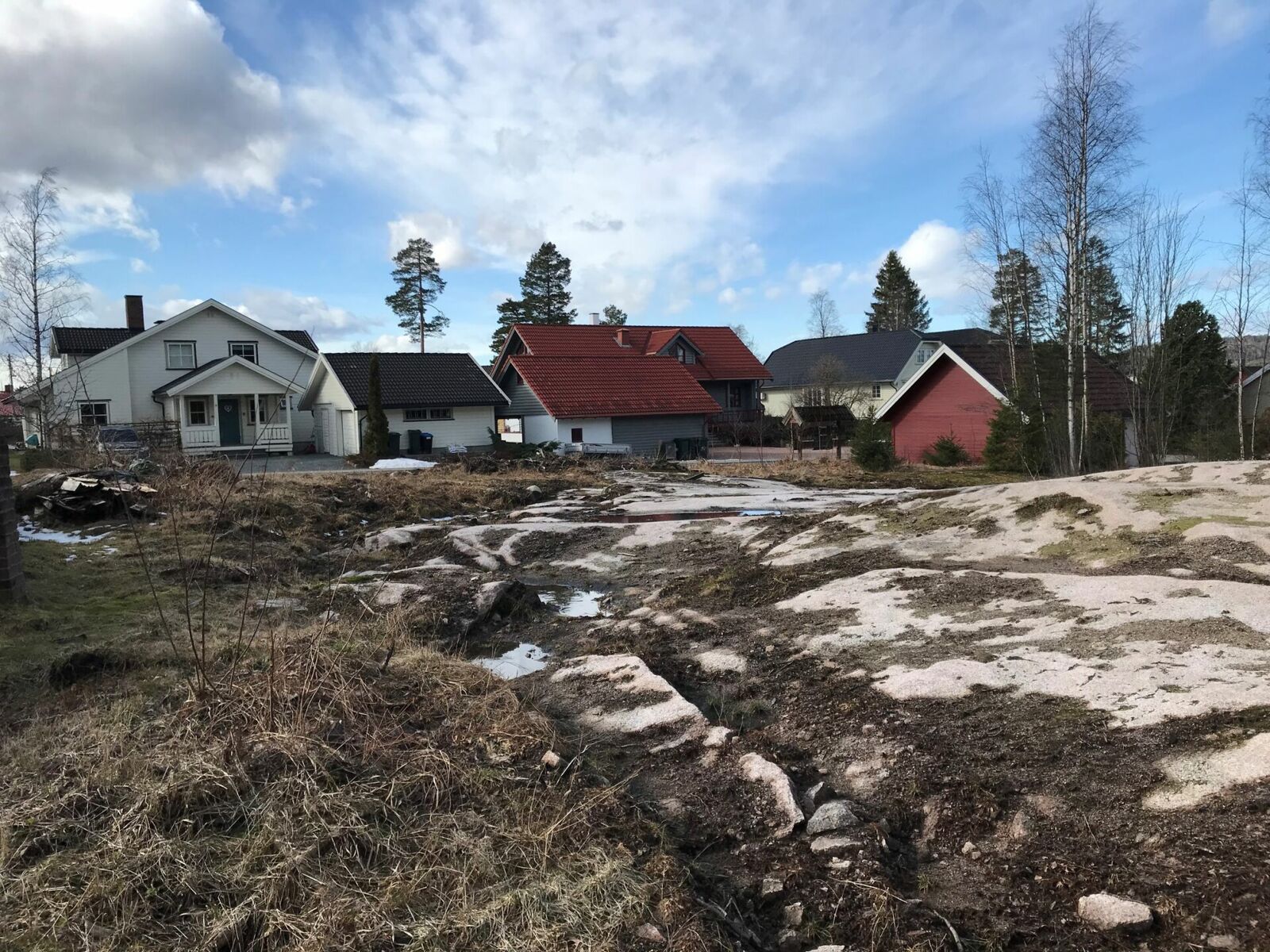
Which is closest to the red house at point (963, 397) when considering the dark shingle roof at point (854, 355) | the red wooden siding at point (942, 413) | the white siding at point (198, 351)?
the red wooden siding at point (942, 413)

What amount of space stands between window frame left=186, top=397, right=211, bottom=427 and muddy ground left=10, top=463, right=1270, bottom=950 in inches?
1074

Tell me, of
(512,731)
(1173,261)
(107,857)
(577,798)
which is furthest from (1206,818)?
(1173,261)

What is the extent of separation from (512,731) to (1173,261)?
20.9m

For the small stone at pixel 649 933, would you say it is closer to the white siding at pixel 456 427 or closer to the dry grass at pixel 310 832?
the dry grass at pixel 310 832

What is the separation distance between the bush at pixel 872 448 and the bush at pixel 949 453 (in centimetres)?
214

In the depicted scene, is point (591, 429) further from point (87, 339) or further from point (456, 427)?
point (87, 339)

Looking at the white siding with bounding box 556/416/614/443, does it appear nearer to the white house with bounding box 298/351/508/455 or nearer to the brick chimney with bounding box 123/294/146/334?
the white house with bounding box 298/351/508/455

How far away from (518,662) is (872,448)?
20.0 m

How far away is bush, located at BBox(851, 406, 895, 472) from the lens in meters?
25.0

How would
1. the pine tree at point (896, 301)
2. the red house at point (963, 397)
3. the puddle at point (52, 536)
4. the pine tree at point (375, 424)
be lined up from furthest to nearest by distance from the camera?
the pine tree at point (896, 301) < the pine tree at point (375, 424) < the red house at point (963, 397) < the puddle at point (52, 536)

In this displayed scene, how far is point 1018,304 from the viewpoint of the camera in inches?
1026

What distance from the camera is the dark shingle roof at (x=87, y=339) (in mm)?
34594

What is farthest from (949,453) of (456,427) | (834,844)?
(834,844)

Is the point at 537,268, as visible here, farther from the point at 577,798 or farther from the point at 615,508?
the point at 577,798
